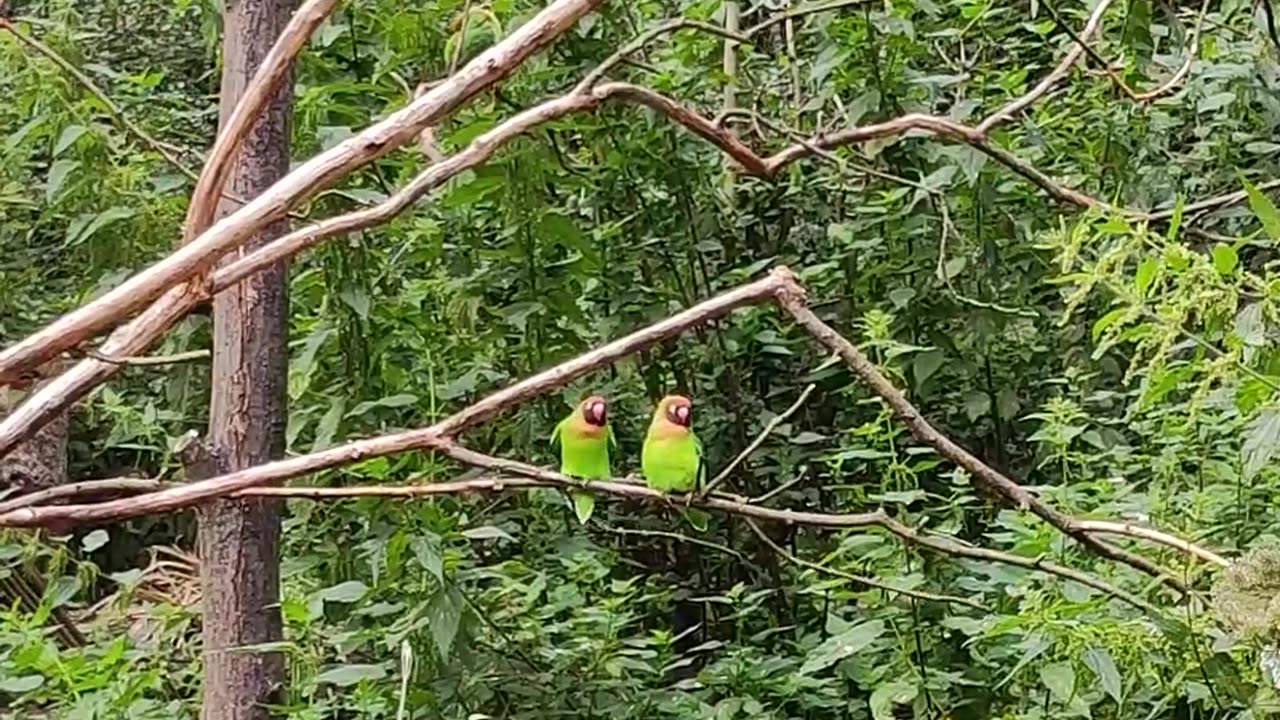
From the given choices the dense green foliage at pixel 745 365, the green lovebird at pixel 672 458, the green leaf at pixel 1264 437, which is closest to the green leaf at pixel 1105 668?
the dense green foliage at pixel 745 365

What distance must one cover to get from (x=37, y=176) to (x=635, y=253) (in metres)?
1.49

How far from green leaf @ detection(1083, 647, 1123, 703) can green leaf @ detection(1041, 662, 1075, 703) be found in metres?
0.06

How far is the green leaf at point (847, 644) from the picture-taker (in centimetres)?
163

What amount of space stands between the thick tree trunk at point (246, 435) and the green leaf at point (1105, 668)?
86 centimetres

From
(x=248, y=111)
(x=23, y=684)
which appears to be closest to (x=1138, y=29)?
(x=248, y=111)

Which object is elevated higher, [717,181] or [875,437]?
[717,181]

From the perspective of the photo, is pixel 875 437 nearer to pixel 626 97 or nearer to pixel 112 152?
pixel 626 97

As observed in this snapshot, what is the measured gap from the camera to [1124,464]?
195 cm

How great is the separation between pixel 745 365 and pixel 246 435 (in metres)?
1.08

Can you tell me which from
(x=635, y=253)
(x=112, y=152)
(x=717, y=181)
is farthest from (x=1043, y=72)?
(x=112, y=152)

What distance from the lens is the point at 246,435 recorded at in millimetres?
1593

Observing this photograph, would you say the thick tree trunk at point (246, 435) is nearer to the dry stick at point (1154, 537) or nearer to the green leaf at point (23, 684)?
the green leaf at point (23, 684)

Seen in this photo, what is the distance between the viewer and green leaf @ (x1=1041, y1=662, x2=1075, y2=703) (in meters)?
1.39

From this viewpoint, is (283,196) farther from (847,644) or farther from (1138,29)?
(1138,29)
